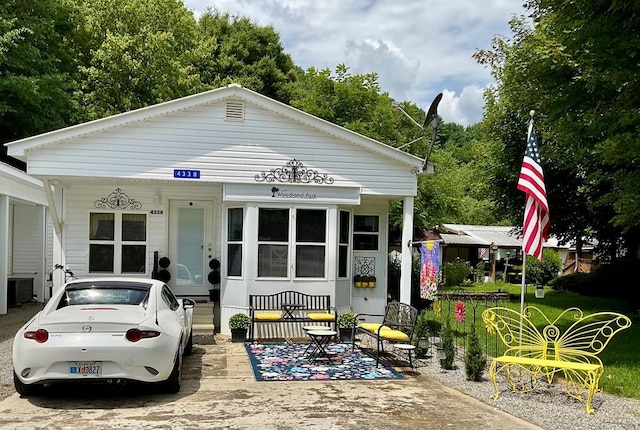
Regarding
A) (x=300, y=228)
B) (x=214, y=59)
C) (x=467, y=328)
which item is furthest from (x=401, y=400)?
(x=214, y=59)

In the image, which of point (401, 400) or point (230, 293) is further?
point (230, 293)

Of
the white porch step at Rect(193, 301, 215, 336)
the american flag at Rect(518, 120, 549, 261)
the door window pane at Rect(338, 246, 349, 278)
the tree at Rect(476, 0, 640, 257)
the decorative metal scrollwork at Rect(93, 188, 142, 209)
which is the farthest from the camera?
the door window pane at Rect(338, 246, 349, 278)

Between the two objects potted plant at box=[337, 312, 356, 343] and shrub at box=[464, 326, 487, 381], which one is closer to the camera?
shrub at box=[464, 326, 487, 381]

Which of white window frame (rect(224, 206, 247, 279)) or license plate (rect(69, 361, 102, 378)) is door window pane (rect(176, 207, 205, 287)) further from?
license plate (rect(69, 361, 102, 378))

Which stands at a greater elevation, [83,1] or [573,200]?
[83,1]

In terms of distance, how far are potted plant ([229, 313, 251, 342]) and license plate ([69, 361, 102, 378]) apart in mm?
4748

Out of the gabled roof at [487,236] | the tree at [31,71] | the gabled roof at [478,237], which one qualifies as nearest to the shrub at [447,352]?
the tree at [31,71]

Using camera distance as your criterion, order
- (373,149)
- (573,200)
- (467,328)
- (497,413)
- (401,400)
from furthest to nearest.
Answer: (573,200) < (467,328) < (373,149) < (401,400) < (497,413)

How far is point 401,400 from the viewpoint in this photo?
7.07 metres

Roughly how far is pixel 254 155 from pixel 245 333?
3558 millimetres

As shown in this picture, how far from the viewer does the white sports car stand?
619 centimetres

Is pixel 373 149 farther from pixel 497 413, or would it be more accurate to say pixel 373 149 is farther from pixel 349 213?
pixel 497 413

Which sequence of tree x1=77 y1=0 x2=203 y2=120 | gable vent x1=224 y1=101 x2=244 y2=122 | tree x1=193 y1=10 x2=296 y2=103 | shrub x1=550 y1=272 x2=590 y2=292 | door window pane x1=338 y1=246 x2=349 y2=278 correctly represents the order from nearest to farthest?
gable vent x1=224 y1=101 x2=244 y2=122, door window pane x1=338 y1=246 x2=349 y2=278, tree x1=77 y1=0 x2=203 y2=120, shrub x1=550 y1=272 x2=590 y2=292, tree x1=193 y1=10 x2=296 y2=103

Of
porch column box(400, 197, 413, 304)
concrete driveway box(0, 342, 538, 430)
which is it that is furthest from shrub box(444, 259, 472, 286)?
concrete driveway box(0, 342, 538, 430)
